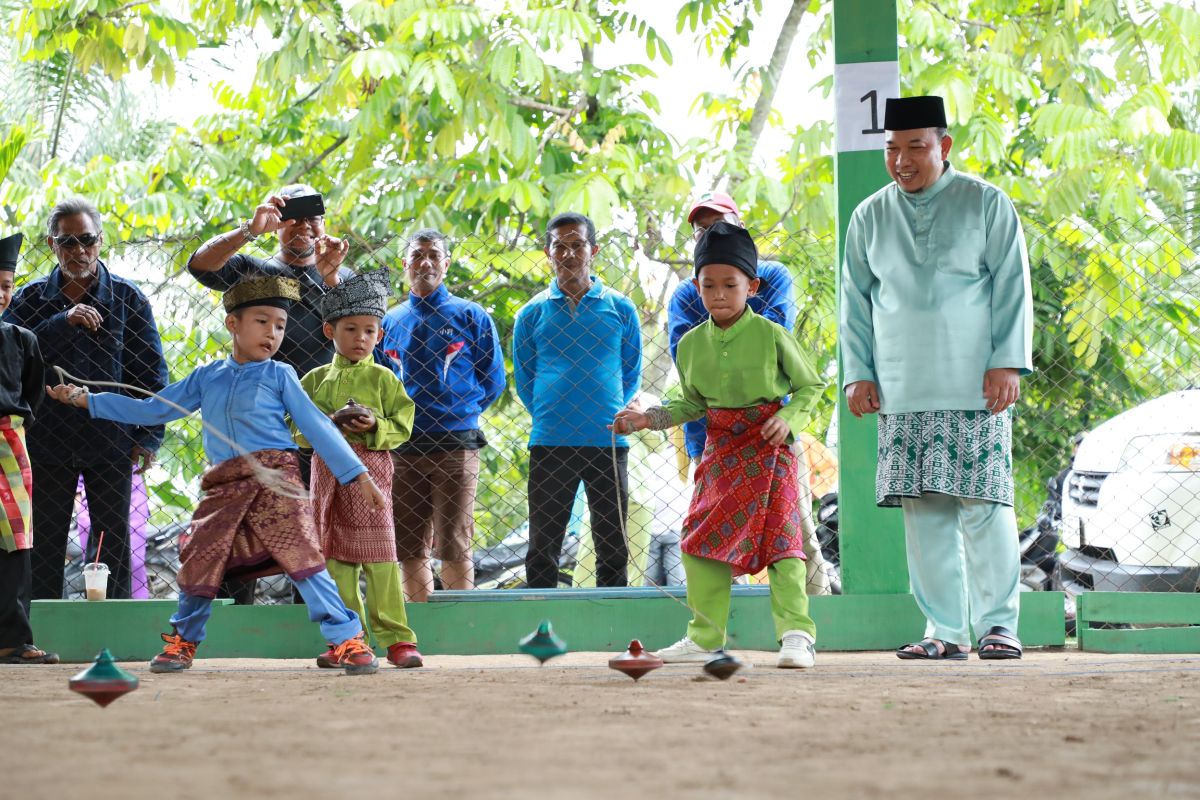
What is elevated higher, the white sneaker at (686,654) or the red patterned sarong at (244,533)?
the red patterned sarong at (244,533)

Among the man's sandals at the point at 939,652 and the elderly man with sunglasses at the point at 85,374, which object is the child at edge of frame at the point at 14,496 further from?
the man's sandals at the point at 939,652

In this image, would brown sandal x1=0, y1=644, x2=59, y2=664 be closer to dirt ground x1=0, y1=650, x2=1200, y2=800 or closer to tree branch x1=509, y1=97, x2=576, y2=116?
dirt ground x1=0, y1=650, x2=1200, y2=800

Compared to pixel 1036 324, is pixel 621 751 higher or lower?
lower

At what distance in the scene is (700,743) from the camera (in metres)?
2.72

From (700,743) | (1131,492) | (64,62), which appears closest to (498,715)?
(700,743)

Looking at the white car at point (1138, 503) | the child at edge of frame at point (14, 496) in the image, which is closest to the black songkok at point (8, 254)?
the child at edge of frame at point (14, 496)

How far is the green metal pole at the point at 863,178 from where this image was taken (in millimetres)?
5539

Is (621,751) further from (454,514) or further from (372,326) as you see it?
(454,514)

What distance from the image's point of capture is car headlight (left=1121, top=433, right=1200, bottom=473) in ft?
20.3

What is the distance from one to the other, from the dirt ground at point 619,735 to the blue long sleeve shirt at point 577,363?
1.50 meters

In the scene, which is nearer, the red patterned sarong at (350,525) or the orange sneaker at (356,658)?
the orange sneaker at (356,658)

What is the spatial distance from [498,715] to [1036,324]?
221 inches

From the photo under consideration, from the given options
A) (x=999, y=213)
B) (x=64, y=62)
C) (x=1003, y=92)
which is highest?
(x=64, y=62)

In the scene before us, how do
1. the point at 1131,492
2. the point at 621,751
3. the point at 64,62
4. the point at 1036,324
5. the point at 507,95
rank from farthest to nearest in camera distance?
1. the point at 64,62
2. the point at 507,95
3. the point at 1036,324
4. the point at 1131,492
5. the point at 621,751
